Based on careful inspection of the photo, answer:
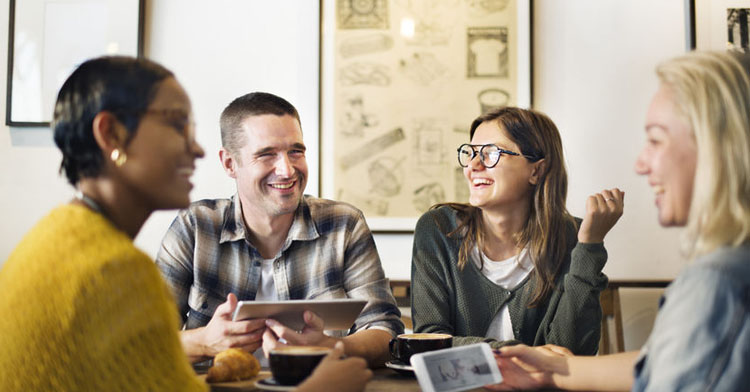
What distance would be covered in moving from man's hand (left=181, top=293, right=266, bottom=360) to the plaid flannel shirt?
0.31 meters

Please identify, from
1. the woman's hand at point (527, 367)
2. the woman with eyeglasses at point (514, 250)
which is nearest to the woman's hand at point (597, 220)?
the woman with eyeglasses at point (514, 250)

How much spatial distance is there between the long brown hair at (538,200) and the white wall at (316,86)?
0.59 meters

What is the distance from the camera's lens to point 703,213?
0.88 m

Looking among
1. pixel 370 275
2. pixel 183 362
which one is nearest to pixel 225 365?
pixel 183 362

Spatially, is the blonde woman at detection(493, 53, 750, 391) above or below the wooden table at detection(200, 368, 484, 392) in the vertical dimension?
above

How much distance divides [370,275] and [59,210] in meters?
1.08

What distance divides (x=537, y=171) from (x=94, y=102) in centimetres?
145

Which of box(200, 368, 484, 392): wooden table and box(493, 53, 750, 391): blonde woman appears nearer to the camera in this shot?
box(493, 53, 750, 391): blonde woman

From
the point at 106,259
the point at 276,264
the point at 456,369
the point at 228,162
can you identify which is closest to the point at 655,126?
the point at 456,369

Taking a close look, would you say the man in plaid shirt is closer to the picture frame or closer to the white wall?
the white wall

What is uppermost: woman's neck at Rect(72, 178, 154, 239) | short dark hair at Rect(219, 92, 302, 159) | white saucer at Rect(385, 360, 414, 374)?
short dark hair at Rect(219, 92, 302, 159)

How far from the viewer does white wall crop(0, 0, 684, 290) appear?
8.73 ft

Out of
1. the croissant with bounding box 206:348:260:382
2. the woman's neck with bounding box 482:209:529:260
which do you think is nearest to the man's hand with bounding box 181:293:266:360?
the croissant with bounding box 206:348:260:382

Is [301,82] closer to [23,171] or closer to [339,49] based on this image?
[339,49]
